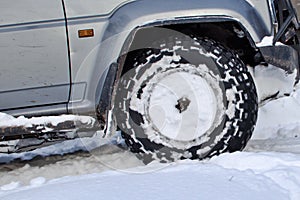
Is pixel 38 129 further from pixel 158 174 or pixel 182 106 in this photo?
pixel 182 106

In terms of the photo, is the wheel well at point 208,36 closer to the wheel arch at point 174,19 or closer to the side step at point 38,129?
the wheel arch at point 174,19

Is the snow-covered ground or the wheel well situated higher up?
the wheel well

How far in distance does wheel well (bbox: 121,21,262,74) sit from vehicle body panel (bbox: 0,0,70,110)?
43cm

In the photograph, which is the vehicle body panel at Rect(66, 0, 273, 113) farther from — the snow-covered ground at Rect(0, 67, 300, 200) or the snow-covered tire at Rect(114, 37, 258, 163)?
the snow-covered ground at Rect(0, 67, 300, 200)

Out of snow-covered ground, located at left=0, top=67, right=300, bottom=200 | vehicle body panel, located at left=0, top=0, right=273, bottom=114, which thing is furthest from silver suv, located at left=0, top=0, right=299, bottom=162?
snow-covered ground, located at left=0, top=67, right=300, bottom=200

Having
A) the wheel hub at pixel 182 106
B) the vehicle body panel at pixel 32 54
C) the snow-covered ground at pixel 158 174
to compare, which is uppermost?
the vehicle body panel at pixel 32 54

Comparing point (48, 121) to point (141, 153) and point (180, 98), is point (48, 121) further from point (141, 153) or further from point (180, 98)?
point (180, 98)

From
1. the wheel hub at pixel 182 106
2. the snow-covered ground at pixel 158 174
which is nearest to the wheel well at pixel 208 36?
the wheel hub at pixel 182 106

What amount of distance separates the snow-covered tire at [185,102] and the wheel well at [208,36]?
0.07 meters

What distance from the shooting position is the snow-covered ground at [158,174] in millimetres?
2150

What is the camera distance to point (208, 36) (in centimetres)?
294

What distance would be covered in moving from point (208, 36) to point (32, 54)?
120cm

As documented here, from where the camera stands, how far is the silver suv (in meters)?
2.61

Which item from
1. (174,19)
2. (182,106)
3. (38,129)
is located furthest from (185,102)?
(38,129)
